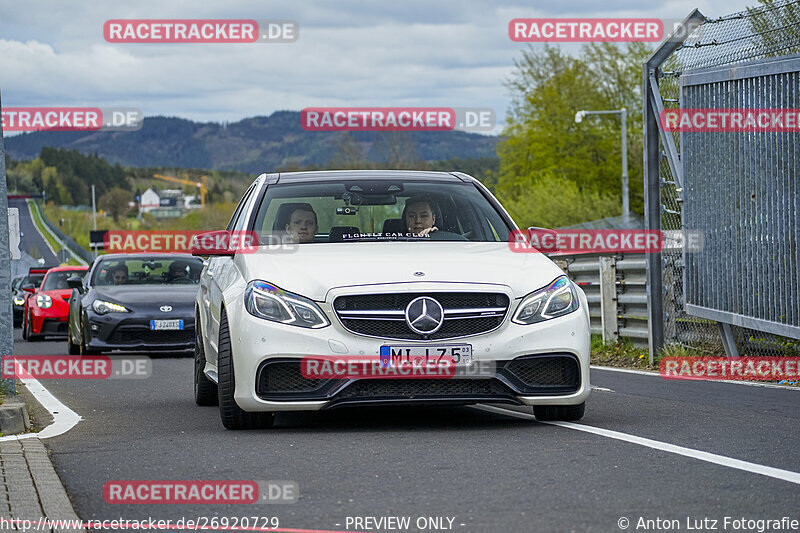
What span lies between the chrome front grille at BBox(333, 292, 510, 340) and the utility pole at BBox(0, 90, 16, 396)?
2.82 meters

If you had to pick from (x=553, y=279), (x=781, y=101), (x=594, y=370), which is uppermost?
(x=781, y=101)

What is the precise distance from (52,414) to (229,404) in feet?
8.32

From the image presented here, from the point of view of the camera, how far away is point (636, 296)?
1705cm

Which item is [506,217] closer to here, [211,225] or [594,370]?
[594,370]

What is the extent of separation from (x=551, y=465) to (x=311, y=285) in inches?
78.5

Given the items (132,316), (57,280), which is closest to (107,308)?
(132,316)

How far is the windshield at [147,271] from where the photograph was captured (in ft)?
66.1

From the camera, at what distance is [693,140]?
48.5 feet

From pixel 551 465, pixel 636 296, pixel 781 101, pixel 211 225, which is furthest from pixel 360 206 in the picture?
pixel 211 225

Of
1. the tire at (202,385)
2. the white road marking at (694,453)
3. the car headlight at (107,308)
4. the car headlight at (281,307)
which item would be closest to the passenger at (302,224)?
the car headlight at (281,307)

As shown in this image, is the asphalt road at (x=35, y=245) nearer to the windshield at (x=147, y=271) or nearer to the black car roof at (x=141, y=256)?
the black car roof at (x=141, y=256)

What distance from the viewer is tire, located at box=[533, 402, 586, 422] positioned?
8594 millimetres

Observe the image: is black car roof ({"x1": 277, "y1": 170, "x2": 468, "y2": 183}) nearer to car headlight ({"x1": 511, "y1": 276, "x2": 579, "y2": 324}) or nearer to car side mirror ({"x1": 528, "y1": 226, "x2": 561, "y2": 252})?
car side mirror ({"x1": 528, "y1": 226, "x2": 561, "y2": 252})

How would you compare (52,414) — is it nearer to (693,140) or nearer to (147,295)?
(693,140)
